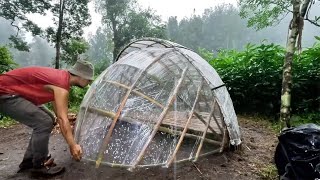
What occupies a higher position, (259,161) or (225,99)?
(225,99)

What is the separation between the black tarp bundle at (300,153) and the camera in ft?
9.90

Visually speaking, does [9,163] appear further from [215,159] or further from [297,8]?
[297,8]

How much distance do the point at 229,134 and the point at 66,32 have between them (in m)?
14.8

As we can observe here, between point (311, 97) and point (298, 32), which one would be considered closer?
point (298, 32)

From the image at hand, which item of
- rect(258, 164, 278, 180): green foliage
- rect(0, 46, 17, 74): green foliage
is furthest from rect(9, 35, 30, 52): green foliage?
rect(258, 164, 278, 180): green foliage

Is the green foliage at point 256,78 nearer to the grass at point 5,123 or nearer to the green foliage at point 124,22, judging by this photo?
the grass at point 5,123

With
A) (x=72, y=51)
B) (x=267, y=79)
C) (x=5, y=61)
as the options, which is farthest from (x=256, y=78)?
(x=72, y=51)

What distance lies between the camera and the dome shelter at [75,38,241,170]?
167 inches

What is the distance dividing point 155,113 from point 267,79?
4532 millimetres

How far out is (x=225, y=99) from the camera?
5.08 m

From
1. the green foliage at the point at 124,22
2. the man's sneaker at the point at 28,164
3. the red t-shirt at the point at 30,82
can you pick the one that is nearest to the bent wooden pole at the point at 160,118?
the man's sneaker at the point at 28,164

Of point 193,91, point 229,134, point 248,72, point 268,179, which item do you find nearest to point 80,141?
point 193,91

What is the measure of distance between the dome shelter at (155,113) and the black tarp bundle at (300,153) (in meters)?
A: 1.37

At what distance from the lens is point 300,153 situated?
3113 mm
